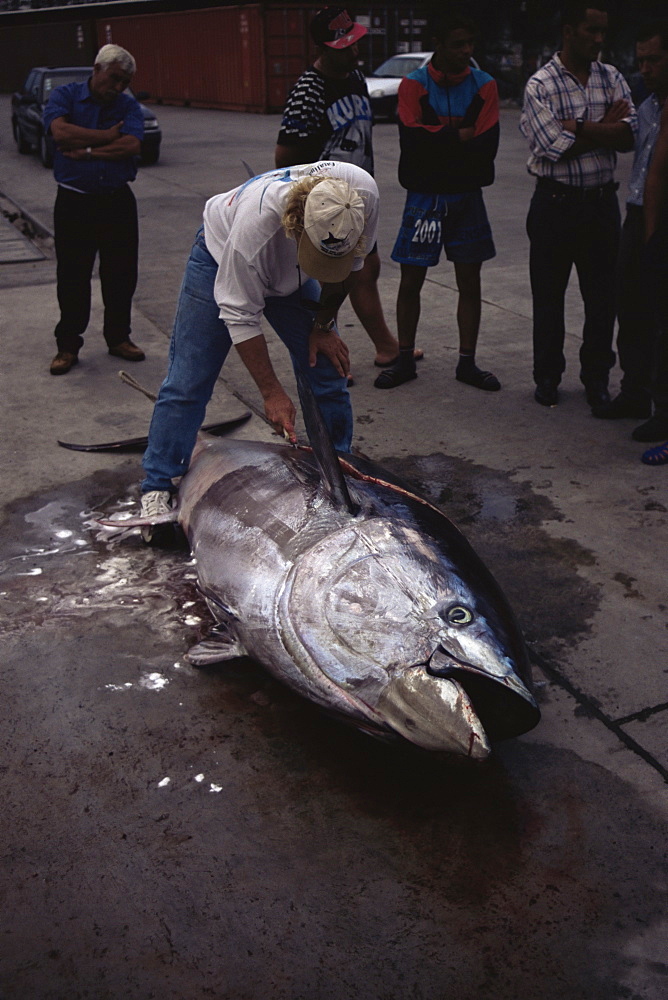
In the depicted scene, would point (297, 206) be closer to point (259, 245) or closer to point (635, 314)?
point (259, 245)

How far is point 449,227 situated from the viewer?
5012 millimetres

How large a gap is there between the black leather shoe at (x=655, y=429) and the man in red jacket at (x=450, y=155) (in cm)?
122

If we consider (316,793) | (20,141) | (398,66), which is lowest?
(316,793)

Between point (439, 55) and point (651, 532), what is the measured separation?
2716 mm

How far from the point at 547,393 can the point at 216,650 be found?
287 cm

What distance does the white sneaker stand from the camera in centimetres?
356

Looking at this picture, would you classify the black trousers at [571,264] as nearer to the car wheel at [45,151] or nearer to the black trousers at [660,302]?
the black trousers at [660,302]

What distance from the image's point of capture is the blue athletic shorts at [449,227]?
16.2 ft

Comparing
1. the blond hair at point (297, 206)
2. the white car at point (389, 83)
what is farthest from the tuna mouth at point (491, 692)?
the white car at point (389, 83)

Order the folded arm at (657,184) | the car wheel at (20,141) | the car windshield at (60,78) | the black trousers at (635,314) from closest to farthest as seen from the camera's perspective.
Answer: the folded arm at (657,184) → the black trousers at (635,314) → the car windshield at (60,78) → the car wheel at (20,141)

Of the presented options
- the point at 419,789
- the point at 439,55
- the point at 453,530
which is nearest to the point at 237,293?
the point at 453,530

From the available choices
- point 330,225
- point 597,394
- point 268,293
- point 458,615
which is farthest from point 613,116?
point 458,615

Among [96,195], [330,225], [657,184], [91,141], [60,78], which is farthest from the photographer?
[60,78]

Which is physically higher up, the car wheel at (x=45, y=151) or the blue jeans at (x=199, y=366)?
the blue jeans at (x=199, y=366)
